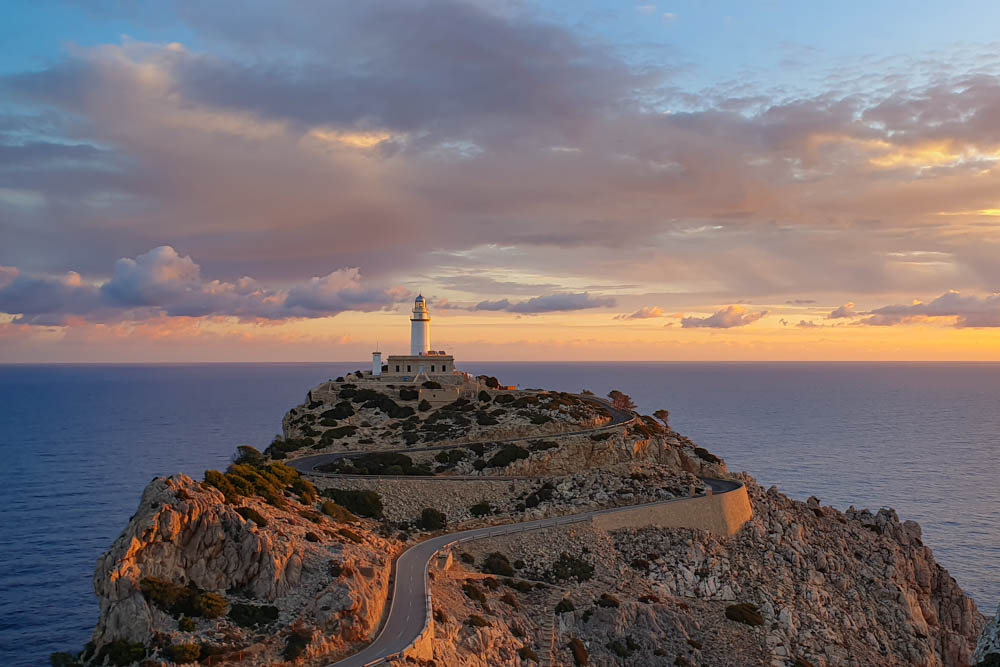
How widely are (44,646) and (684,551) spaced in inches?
1646


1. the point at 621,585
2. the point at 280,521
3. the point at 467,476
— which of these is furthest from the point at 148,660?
the point at 467,476

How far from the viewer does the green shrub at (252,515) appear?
110 feet

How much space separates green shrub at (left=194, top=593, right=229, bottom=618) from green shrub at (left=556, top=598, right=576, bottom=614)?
16.8m

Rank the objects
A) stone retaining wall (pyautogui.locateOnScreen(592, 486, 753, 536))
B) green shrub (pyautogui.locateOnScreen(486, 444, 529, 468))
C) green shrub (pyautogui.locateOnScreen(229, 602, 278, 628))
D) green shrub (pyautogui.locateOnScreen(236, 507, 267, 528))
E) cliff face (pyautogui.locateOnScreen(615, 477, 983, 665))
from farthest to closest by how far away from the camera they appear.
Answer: green shrub (pyautogui.locateOnScreen(486, 444, 529, 468)), stone retaining wall (pyautogui.locateOnScreen(592, 486, 753, 536)), cliff face (pyautogui.locateOnScreen(615, 477, 983, 665)), green shrub (pyautogui.locateOnScreen(236, 507, 267, 528)), green shrub (pyautogui.locateOnScreen(229, 602, 278, 628))

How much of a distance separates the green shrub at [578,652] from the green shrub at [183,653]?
17.6 metres

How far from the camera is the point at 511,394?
7019 cm

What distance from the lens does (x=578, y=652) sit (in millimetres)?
34344

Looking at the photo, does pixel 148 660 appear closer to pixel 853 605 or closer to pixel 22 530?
pixel 853 605

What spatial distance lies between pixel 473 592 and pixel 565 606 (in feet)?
17.0

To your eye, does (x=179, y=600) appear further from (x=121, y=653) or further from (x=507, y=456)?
(x=507, y=456)

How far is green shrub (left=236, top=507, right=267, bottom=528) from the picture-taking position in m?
33.5

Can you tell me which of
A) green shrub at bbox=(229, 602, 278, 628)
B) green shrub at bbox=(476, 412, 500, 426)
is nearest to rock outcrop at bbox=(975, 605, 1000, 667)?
green shrub at bbox=(229, 602, 278, 628)

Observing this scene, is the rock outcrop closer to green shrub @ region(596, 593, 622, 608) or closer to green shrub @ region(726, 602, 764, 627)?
green shrub @ region(726, 602, 764, 627)

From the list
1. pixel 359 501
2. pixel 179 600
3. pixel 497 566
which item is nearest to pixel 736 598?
pixel 497 566
